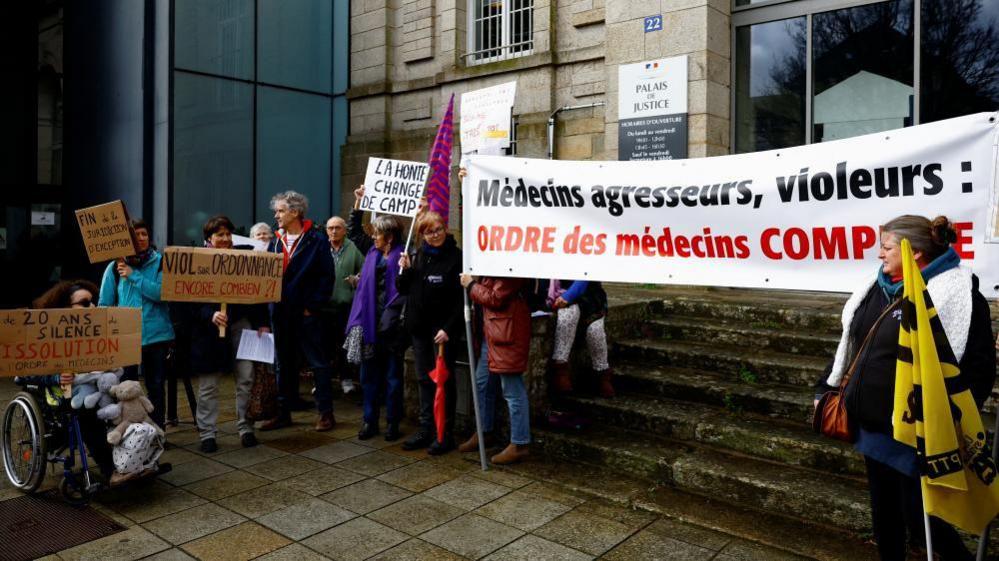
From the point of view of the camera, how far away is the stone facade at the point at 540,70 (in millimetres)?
9555

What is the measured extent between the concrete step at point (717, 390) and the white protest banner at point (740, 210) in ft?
5.58

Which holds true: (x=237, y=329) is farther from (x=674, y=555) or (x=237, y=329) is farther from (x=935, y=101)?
(x=935, y=101)

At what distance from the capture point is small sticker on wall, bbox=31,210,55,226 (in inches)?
463

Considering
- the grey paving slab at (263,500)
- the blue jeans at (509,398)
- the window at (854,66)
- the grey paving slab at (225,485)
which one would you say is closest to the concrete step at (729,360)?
the blue jeans at (509,398)

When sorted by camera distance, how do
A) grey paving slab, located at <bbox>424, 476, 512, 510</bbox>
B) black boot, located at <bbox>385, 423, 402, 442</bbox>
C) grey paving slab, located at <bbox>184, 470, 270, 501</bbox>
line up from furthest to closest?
black boot, located at <bbox>385, 423, 402, 442</bbox> < grey paving slab, located at <bbox>184, 470, 270, 501</bbox> < grey paving slab, located at <bbox>424, 476, 512, 510</bbox>

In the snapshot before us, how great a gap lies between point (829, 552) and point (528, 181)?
2947 millimetres

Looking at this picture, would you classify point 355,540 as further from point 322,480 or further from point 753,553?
point 753,553

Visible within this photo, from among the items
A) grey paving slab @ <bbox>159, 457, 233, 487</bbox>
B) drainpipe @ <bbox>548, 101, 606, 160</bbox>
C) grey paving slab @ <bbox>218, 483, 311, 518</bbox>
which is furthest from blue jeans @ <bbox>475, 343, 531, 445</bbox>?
drainpipe @ <bbox>548, 101, 606, 160</bbox>

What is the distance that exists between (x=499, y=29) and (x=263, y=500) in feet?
31.8

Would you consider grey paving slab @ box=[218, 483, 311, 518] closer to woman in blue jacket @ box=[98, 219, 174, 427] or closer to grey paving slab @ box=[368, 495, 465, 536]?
grey paving slab @ box=[368, 495, 465, 536]

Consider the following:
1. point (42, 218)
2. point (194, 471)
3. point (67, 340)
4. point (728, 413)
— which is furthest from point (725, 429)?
point (42, 218)

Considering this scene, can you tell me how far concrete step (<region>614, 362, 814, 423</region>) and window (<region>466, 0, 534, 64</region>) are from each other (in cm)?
717

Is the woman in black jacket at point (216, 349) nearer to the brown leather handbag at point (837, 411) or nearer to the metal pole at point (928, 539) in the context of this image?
the brown leather handbag at point (837, 411)

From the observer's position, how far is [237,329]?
6.35 m
